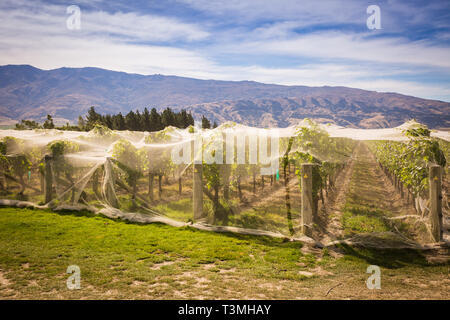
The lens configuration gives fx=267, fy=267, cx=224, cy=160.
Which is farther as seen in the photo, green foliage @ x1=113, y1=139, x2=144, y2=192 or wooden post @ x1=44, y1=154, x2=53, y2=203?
wooden post @ x1=44, y1=154, x2=53, y2=203

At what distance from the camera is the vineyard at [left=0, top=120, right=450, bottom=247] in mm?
6770

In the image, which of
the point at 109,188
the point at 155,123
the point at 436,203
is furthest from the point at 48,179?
the point at 155,123

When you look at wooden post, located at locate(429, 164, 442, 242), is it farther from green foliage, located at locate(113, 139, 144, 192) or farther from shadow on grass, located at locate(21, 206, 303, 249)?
green foliage, located at locate(113, 139, 144, 192)

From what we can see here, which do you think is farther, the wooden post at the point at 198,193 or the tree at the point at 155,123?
the tree at the point at 155,123

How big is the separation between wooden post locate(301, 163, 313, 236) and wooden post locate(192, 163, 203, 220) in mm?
3101

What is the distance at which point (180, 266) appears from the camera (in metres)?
5.40

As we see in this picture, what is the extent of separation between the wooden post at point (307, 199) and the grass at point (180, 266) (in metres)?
0.62

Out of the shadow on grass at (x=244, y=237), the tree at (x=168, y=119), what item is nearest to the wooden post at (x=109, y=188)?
the shadow on grass at (x=244, y=237)

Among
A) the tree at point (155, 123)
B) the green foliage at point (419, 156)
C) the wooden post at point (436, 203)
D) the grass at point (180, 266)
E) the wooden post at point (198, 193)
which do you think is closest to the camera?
the grass at point (180, 266)

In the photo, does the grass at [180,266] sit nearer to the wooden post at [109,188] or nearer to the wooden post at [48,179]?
the wooden post at [109,188]

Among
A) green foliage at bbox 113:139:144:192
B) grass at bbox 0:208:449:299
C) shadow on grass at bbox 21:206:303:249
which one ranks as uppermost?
green foliage at bbox 113:139:144:192

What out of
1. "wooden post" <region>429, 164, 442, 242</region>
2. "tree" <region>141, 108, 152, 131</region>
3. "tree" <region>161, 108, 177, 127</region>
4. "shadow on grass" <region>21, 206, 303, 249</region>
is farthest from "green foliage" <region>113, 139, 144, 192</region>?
"tree" <region>141, 108, 152, 131</region>

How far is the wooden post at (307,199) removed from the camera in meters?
7.02
